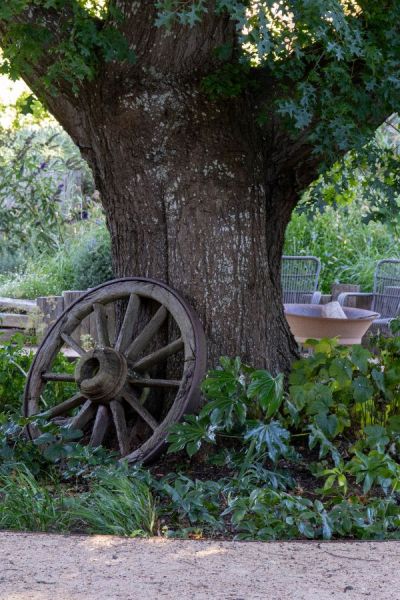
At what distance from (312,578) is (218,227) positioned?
2.31 metres

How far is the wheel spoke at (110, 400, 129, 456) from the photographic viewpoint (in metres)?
4.98

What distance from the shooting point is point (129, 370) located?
512 cm

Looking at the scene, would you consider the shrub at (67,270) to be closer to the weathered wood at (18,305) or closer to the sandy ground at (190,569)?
the weathered wood at (18,305)

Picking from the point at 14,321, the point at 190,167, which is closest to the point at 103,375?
the point at 190,167

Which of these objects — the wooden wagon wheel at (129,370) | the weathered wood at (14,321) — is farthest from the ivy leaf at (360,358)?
the weathered wood at (14,321)

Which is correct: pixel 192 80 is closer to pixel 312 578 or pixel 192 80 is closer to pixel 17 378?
pixel 17 378


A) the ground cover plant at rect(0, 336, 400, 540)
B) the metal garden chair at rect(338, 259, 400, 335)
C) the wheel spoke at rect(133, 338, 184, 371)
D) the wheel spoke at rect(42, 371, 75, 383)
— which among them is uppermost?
the metal garden chair at rect(338, 259, 400, 335)

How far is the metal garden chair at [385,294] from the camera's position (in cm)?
870

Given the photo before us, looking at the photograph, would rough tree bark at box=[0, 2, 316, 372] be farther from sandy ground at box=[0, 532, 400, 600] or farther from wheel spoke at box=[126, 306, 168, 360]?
sandy ground at box=[0, 532, 400, 600]

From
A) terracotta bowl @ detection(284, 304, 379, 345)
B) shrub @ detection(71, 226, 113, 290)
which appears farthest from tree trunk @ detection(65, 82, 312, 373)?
shrub @ detection(71, 226, 113, 290)

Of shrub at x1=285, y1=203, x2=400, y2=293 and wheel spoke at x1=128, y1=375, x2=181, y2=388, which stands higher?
shrub at x1=285, y1=203, x2=400, y2=293

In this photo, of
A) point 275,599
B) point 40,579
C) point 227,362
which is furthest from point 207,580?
point 227,362

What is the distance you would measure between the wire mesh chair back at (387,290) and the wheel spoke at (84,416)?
412 cm

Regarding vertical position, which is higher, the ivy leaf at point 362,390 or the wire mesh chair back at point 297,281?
the wire mesh chair back at point 297,281
